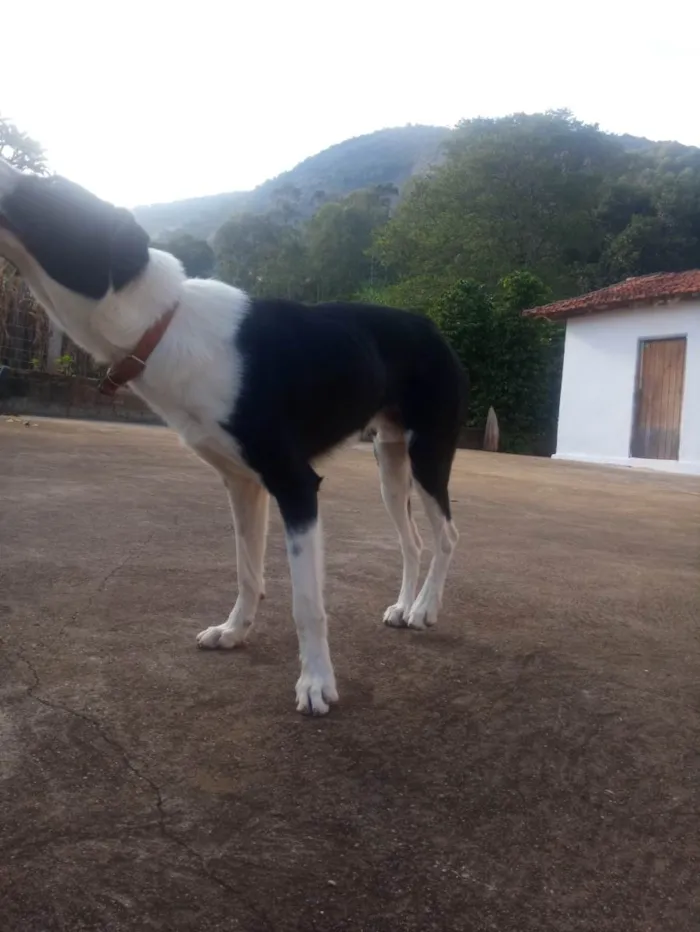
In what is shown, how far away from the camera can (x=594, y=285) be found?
34.3 meters

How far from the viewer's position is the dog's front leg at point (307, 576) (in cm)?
227

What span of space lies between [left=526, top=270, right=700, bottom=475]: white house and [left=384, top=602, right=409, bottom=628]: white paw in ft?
43.3

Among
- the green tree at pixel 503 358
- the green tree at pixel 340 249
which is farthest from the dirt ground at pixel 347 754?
the green tree at pixel 340 249

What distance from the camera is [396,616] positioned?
3041mm

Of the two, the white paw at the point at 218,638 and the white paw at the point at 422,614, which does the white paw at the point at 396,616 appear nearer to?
the white paw at the point at 422,614

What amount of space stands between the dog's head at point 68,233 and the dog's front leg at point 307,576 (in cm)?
76

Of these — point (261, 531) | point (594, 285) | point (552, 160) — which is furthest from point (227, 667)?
point (552, 160)

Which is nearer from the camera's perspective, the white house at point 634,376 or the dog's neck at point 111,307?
the dog's neck at point 111,307

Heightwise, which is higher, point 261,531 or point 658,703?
point 261,531

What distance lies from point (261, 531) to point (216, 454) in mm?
475

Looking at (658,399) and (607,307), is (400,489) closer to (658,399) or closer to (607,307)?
(658,399)

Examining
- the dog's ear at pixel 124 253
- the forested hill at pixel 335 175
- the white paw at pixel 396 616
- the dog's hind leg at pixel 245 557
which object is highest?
the forested hill at pixel 335 175

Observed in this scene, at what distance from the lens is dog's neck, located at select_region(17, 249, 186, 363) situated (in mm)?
2363

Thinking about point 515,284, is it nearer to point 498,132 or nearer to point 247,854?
point 247,854
